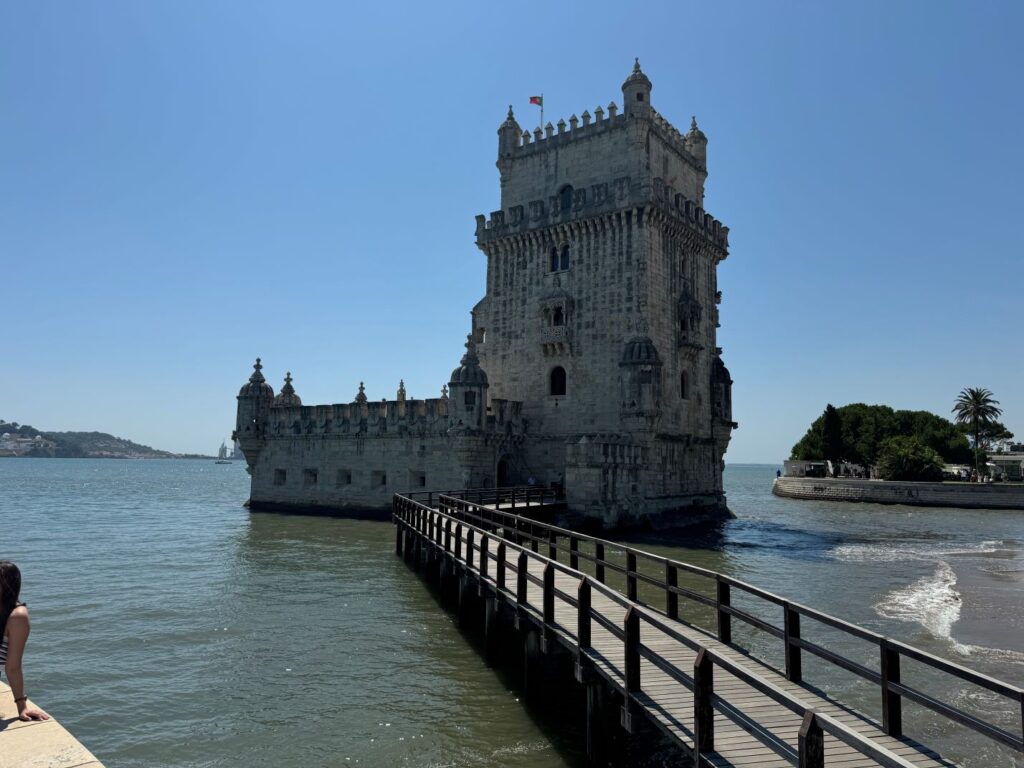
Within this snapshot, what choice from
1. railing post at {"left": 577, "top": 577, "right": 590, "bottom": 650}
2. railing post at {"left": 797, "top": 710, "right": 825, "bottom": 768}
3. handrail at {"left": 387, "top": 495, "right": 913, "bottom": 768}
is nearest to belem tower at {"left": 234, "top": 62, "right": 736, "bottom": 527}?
railing post at {"left": 577, "top": 577, "right": 590, "bottom": 650}

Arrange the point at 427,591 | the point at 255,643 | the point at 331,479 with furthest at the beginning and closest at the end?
the point at 331,479 < the point at 427,591 < the point at 255,643

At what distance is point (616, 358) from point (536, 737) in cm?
2550

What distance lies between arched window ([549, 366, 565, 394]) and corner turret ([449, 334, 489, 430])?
4.08 metres

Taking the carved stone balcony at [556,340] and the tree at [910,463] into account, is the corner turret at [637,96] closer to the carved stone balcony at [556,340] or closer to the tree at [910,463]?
the carved stone balcony at [556,340]

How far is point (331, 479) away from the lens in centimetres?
4062

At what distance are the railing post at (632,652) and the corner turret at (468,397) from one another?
1012 inches

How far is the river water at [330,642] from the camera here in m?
9.83

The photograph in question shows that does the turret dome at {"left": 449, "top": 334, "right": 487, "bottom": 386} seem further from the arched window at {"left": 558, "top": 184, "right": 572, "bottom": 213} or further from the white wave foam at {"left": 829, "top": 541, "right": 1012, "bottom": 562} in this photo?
the white wave foam at {"left": 829, "top": 541, "right": 1012, "bottom": 562}

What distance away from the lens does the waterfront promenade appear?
5.18m

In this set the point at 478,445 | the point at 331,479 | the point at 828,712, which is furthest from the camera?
the point at 331,479

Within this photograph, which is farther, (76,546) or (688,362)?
(688,362)

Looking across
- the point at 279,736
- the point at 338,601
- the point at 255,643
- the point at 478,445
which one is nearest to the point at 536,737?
the point at 279,736

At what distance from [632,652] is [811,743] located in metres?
2.76

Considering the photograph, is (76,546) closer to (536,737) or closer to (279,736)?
(279,736)
